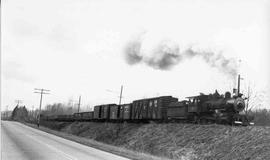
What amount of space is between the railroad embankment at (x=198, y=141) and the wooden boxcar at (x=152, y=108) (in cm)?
124

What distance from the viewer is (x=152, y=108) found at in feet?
102

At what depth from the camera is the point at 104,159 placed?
15109 mm

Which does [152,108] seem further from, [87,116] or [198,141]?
[87,116]

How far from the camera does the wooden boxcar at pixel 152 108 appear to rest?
29.2m

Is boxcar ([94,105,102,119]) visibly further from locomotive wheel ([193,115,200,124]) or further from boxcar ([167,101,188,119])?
locomotive wheel ([193,115,200,124])

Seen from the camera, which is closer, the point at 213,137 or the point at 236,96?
the point at 213,137

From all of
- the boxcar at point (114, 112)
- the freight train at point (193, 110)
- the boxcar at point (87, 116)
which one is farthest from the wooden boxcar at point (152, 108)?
the boxcar at point (87, 116)

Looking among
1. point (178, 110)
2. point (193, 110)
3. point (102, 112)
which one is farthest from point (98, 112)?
point (193, 110)

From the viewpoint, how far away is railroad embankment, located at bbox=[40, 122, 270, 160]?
16344 millimetres

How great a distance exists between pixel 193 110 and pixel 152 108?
7229 millimetres

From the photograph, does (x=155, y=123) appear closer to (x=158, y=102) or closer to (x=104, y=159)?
(x=158, y=102)

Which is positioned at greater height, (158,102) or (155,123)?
(158,102)

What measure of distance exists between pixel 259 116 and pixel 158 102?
17.4 meters

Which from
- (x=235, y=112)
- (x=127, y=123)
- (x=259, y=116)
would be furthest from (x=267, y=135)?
(x=259, y=116)
